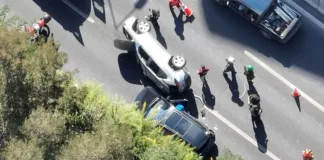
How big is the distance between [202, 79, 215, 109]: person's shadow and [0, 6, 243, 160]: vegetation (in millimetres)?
6083

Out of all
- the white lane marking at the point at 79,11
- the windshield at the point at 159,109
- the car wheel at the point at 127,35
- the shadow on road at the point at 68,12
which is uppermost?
the car wheel at the point at 127,35

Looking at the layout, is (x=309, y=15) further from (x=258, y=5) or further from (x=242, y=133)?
(x=242, y=133)

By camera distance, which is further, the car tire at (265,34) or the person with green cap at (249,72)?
the car tire at (265,34)

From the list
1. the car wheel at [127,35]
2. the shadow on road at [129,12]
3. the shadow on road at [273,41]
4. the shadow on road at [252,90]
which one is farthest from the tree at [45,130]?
the shadow on road at [273,41]

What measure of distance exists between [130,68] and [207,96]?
16.1ft

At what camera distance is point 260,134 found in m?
30.5

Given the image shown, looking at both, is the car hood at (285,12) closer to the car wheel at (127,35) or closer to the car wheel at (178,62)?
the car wheel at (178,62)

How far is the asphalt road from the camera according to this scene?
30.4 m

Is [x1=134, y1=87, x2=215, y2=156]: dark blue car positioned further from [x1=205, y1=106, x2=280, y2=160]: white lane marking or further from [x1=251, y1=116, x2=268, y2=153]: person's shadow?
[x1=251, y1=116, x2=268, y2=153]: person's shadow

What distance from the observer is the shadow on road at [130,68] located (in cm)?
3209

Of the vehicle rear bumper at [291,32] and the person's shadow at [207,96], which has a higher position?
the vehicle rear bumper at [291,32]

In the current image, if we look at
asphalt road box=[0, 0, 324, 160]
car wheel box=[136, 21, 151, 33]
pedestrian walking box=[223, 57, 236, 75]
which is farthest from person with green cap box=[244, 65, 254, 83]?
car wheel box=[136, 21, 151, 33]

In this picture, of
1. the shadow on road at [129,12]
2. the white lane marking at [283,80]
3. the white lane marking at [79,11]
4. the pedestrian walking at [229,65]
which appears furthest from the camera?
the white lane marking at [79,11]

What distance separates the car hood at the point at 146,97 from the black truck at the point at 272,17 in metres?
7.29
